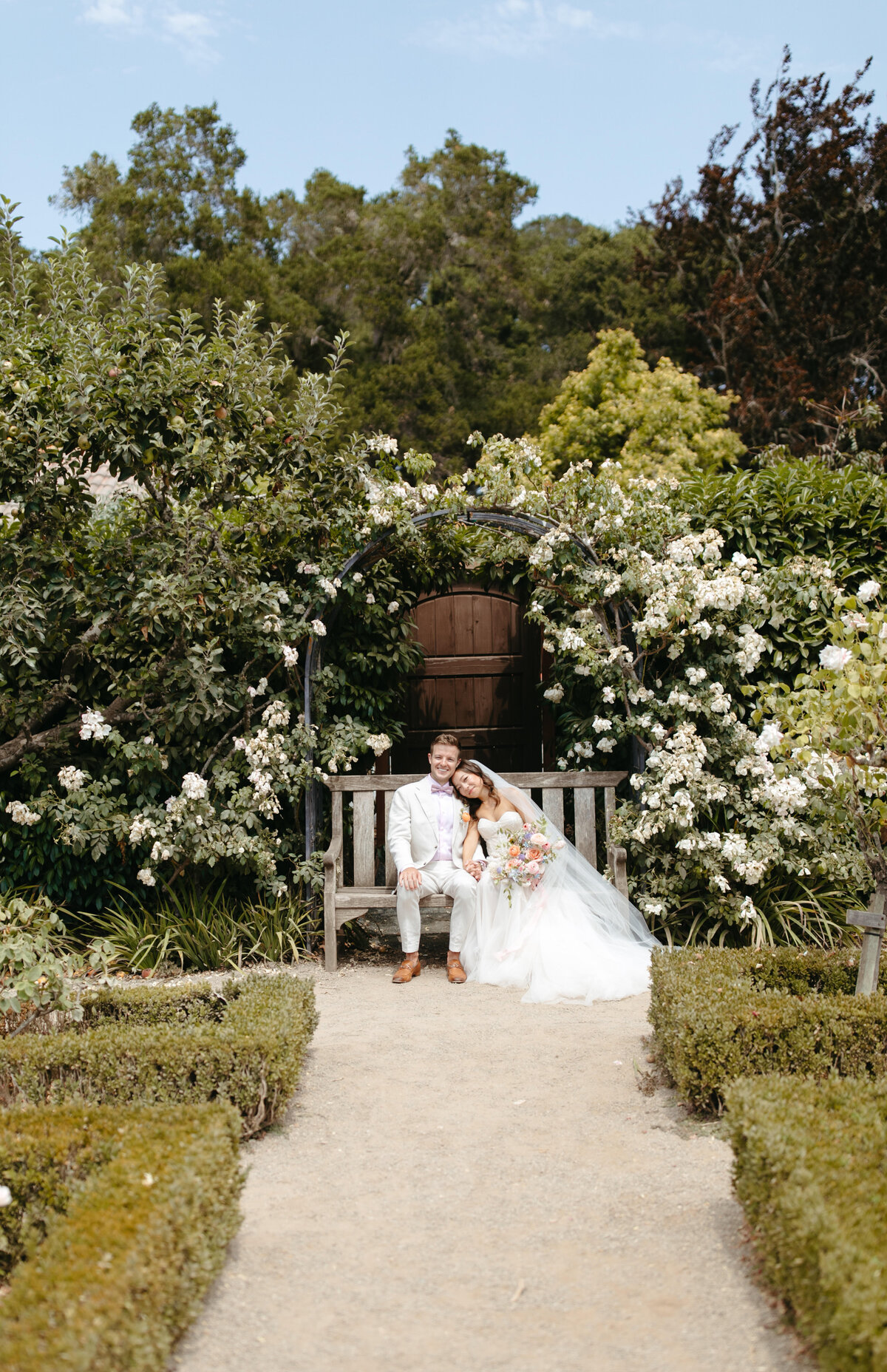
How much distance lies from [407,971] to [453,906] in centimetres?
41

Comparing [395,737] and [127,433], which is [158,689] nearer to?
[127,433]

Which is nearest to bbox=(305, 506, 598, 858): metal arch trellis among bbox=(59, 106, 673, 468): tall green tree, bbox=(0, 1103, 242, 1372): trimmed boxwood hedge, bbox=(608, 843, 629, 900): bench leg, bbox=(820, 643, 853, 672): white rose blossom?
bbox=(608, 843, 629, 900): bench leg

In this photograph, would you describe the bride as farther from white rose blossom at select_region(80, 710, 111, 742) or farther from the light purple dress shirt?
white rose blossom at select_region(80, 710, 111, 742)

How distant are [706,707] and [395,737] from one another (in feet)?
7.64

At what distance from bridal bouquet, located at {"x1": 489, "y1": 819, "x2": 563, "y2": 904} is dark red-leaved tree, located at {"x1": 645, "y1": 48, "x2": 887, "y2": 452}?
47.7ft

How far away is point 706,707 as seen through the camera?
232 inches

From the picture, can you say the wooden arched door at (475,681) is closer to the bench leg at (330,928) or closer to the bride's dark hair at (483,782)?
the bride's dark hair at (483,782)

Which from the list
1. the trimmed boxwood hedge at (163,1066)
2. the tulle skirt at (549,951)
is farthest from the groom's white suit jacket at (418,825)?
the trimmed boxwood hedge at (163,1066)

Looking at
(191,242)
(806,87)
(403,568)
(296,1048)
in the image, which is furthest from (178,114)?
(296,1048)

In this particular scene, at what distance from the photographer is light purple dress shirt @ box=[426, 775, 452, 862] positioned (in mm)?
5758

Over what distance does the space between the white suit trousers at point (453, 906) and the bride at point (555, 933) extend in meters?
0.05

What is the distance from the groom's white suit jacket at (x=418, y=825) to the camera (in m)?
5.78

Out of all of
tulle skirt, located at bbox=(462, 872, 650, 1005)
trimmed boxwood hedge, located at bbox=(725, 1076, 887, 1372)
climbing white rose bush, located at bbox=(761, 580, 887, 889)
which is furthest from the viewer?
tulle skirt, located at bbox=(462, 872, 650, 1005)

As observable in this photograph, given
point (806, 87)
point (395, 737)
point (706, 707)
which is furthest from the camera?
point (806, 87)
